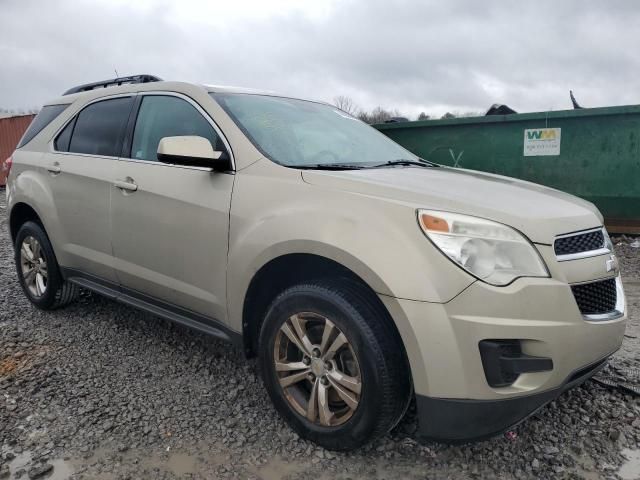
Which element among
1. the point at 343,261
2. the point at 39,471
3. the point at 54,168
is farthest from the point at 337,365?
the point at 54,168

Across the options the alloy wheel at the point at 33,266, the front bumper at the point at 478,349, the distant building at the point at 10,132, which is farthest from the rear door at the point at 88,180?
the distant building at the point at 10,132

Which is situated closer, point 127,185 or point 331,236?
point 331,236

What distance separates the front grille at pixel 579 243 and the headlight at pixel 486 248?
0.48 ft

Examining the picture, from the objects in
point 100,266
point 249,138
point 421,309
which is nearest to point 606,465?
point 421,309

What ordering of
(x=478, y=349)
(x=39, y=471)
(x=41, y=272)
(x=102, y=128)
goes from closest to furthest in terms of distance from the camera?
(x=478, y=349) < (x=39, y=471) < (x=102, y=128) < (x=41, y=272)

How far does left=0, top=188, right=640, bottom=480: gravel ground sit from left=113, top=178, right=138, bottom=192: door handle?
1072 millimetres

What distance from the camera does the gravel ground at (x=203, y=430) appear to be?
7.20 ft

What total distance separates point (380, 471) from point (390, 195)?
1.16m

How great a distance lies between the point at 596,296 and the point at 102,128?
306 centimetres

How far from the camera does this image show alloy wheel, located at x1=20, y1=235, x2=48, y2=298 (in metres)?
3.93

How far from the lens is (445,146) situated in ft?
22.2

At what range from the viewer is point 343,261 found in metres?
2.05

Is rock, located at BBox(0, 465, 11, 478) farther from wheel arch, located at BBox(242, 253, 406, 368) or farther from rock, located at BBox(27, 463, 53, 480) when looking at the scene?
wheel arch, located at BBox(242, 253, 406, 368)

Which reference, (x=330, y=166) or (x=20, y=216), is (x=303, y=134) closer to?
(x=330, y=166)
